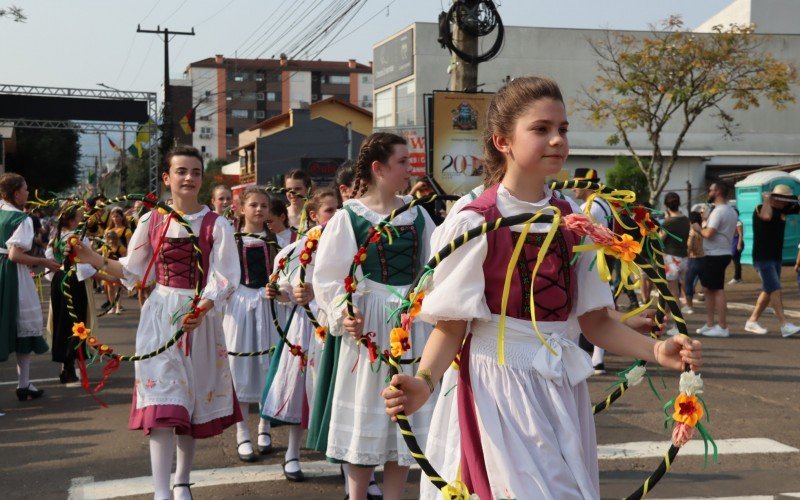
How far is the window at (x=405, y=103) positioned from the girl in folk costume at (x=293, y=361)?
4825 cm

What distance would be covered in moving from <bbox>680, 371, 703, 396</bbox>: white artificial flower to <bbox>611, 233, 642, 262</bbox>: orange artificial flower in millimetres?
431

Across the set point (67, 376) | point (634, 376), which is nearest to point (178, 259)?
point (634, 376)

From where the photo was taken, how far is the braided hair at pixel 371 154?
582 cm

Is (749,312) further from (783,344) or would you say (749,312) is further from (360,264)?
(360,264)

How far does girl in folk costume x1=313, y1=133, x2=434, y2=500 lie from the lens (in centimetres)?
544

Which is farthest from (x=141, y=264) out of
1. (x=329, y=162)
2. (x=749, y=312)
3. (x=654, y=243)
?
(x=329, y=162)

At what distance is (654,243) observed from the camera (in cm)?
436

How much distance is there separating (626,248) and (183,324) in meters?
3.33

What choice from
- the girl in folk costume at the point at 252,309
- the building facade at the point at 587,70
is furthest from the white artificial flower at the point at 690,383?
the building facade at the point at 587,70

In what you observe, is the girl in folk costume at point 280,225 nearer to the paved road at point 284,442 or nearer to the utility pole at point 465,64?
the paved road at point 284,442

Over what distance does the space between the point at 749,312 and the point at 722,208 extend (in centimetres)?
374

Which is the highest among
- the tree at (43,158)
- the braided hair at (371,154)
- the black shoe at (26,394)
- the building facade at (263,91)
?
the building facade at (263,91)

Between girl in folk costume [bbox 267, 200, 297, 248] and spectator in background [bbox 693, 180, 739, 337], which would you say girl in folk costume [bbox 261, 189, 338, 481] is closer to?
girl in folk costume [bbox 267, 200, 297, 248]

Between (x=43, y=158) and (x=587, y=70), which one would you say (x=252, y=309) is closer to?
(x=587, y=70)
